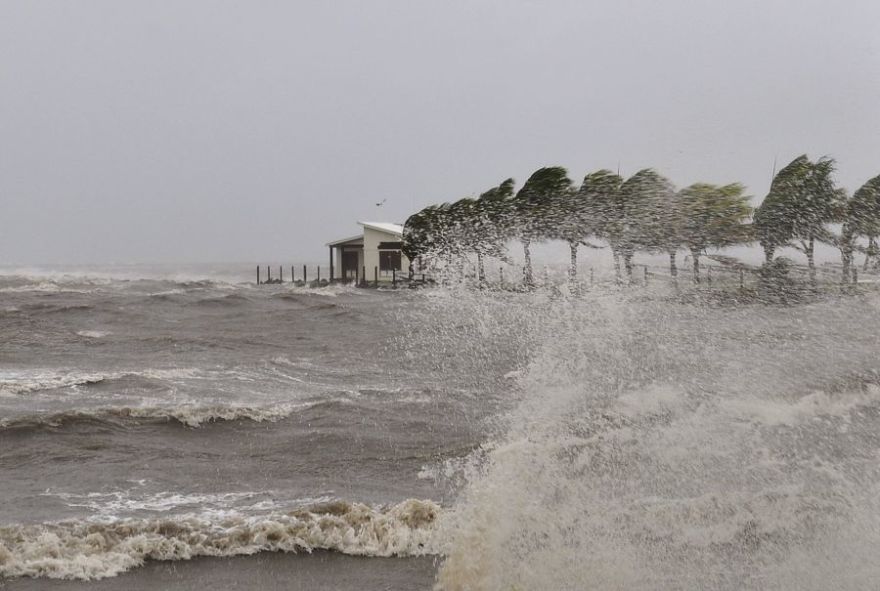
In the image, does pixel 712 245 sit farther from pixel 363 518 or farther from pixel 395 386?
pixel 363 518

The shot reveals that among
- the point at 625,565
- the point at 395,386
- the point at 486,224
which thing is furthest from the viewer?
the point at 486,224

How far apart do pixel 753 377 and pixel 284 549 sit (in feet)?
20.2

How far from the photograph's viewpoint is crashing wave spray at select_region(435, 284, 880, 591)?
4953mm

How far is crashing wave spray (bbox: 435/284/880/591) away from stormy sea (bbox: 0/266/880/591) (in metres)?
0.02

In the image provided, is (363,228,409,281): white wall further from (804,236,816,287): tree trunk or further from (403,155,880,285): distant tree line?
(804,236,816,287): tree trunk

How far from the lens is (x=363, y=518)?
619cm

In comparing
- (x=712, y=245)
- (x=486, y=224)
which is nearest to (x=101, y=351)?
(x=712, y=245)

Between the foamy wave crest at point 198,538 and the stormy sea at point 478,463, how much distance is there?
0.06 ft

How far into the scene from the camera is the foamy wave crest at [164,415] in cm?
950

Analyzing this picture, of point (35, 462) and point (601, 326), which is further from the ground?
point (601, 326)

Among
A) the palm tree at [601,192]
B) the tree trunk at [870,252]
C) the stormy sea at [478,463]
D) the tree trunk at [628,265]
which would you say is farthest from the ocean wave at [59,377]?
the palm tree at [601,192]

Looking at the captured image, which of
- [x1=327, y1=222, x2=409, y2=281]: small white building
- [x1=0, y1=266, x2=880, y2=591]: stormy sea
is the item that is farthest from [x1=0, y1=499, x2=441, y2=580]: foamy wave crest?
[x1=327, y1=222, x2=409, y2=281]: small white building

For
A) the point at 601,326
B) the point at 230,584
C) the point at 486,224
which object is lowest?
the point at 230,584

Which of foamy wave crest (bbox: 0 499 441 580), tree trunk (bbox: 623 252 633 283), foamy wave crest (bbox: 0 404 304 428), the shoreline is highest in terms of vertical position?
tree trunk (bbox: 623 252 633 283)
